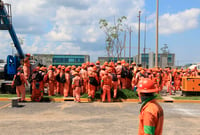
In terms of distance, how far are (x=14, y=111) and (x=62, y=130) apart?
3.93 m

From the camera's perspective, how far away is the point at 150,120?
107 inches

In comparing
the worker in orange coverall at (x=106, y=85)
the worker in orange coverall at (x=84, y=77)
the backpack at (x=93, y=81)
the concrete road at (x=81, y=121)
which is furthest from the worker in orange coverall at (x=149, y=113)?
the worker in orange coverall at (x=84, y=77)

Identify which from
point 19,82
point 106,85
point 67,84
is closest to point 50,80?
point 67,84

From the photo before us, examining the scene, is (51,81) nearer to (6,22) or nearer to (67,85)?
(67,85)

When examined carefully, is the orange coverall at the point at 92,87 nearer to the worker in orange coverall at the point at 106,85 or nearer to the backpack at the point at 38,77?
the worker in orange coverall at the point at 106,85

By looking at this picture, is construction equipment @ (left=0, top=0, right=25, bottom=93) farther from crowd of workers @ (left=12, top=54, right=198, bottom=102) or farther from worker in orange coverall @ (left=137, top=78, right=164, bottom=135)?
worker in orange coverall @ (left=137, top=78, right=164, bottom=135)

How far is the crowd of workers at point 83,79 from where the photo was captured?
40.6ft

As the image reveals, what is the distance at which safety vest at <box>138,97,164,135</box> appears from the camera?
2719 millimetres

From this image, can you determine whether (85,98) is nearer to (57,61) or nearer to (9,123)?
(9,123)

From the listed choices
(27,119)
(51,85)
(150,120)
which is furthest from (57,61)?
(150,120)

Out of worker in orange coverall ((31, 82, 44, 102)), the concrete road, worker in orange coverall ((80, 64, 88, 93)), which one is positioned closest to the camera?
the concrete road

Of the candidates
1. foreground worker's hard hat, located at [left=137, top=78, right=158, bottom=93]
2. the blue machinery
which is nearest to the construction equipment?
the blue machinery

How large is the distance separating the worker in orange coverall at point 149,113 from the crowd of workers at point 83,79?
8975 mm

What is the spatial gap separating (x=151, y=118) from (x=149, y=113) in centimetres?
6
